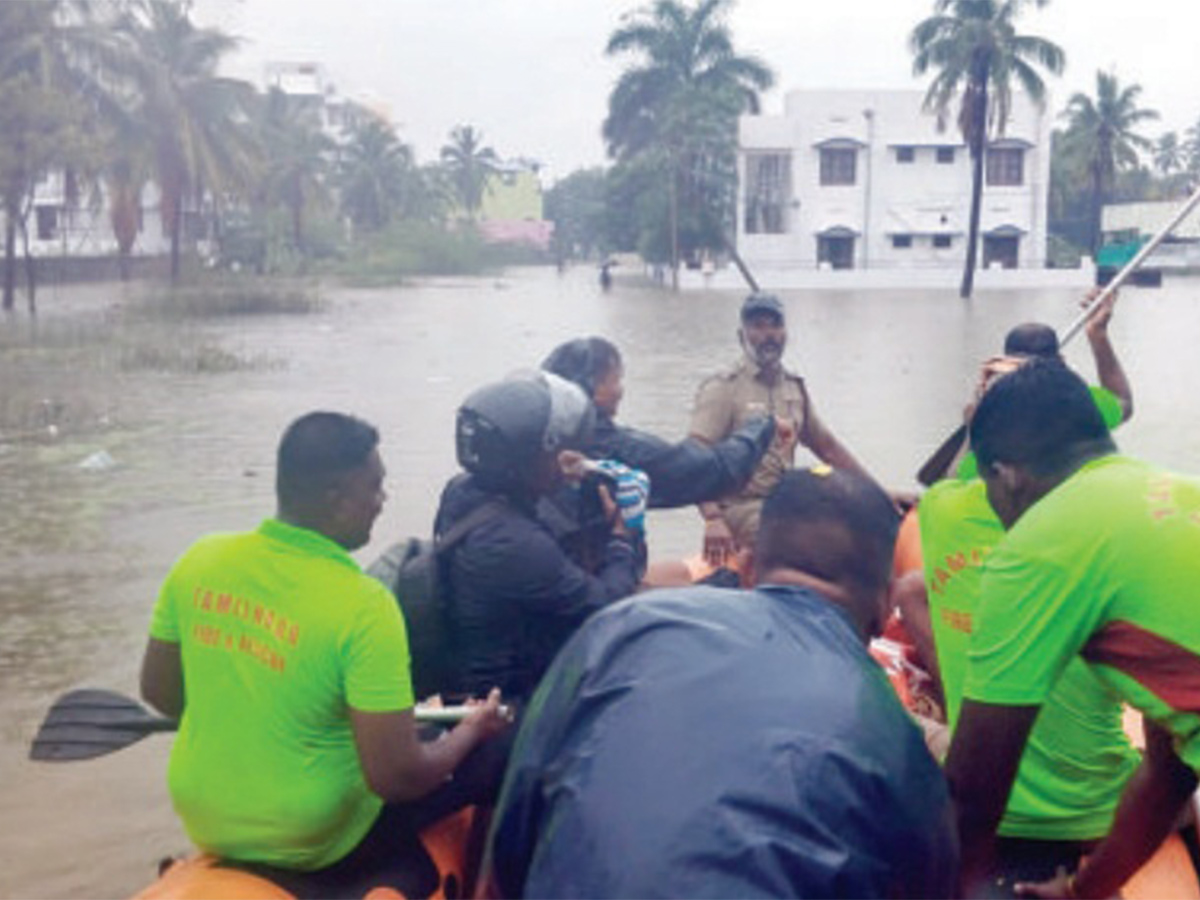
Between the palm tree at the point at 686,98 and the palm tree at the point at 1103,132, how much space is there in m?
14.2

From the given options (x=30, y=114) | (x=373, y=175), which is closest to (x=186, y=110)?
(x=30, y=114)

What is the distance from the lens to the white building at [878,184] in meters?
54.9

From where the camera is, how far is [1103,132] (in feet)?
205

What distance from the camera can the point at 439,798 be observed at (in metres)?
3.47

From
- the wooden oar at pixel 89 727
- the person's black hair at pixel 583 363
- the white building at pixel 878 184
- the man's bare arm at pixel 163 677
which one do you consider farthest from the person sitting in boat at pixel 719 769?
the white building at pixel 878 184

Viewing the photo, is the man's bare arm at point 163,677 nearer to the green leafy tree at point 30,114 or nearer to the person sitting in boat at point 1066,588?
the person sitting in boat at point 1066,588

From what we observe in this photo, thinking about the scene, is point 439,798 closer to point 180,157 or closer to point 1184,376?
point 1184,376

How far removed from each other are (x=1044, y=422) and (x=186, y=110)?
43.7 meters

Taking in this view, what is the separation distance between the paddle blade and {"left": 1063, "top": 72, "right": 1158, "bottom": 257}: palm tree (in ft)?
203

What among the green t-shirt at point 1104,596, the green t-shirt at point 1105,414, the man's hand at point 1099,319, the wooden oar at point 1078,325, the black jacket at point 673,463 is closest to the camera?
the green t-shirt at point 1104,596

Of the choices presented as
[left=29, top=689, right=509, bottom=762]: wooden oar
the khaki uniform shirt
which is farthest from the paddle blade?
the khaki uniform shirt

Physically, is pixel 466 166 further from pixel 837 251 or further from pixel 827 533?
pixel 827 533

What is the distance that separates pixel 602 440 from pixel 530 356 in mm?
19798

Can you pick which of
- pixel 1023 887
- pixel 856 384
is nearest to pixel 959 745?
pixel 1023 887
